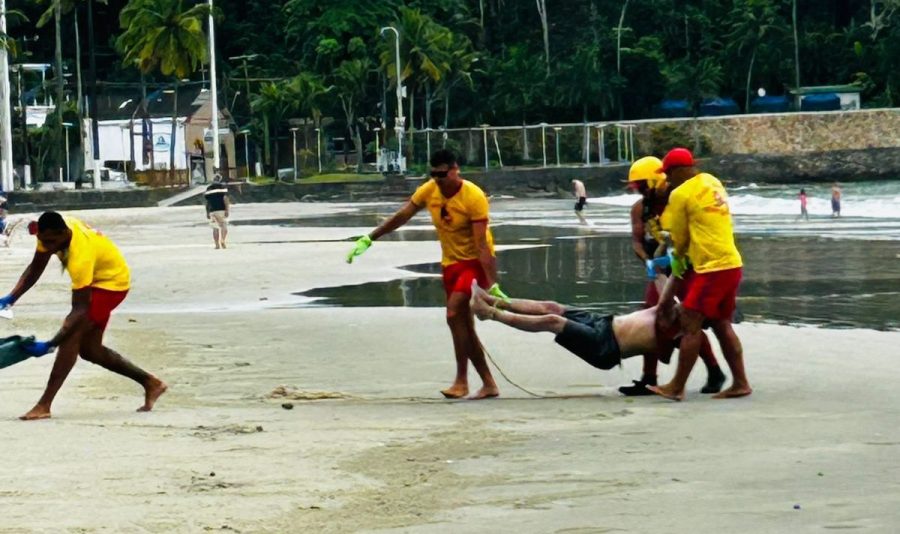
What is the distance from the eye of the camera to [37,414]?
9867 millimetres

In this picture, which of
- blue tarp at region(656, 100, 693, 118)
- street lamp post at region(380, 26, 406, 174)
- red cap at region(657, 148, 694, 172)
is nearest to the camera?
red cap at region(657, 148, 694, 172)

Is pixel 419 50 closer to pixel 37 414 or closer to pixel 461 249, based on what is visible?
pixel 461 249

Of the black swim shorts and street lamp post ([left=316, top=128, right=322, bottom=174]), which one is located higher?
street lamp post ([left=316, top=128, right=322, bottom=174])

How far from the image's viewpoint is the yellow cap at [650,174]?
1085cm

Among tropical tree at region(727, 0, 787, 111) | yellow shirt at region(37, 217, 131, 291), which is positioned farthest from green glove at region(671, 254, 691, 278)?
tropical tree at region(727, 0, 787, 111)

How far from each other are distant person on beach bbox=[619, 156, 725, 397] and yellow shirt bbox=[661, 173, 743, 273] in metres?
0.61

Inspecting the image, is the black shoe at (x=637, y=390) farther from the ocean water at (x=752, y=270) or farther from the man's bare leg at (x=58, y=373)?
the ocean water at (x=752, y=270)

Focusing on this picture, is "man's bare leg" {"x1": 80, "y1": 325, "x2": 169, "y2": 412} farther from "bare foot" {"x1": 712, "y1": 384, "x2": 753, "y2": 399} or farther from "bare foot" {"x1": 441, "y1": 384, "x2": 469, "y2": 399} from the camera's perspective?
"bare foot" {"x1": 712, "y1": 384, "x2": 753, "y2": 399}

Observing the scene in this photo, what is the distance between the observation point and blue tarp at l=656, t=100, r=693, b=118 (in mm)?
85188

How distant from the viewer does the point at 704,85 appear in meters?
83.1

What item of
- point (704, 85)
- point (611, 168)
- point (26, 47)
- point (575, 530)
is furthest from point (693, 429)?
point (26, 47)

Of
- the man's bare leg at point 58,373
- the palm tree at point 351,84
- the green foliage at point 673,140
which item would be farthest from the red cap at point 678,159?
the green foliage at point 673,140

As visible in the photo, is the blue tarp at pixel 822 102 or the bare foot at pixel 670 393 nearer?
the bare foot at pixel 670 393

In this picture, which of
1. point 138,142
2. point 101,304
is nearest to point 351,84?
point 138,142
